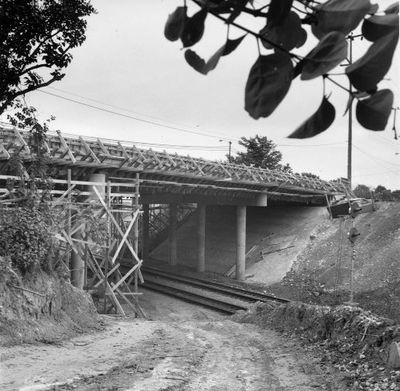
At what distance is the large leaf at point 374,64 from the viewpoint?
95 cm

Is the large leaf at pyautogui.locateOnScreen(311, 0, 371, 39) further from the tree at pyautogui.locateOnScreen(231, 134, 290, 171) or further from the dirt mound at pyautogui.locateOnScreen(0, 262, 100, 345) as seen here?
the tree at pyautogui.locateOnScreen(231, 134, 290, 171)

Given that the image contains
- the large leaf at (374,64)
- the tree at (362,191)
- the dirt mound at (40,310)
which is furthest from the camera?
the tree at (362,191)

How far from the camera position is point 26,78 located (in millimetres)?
7656

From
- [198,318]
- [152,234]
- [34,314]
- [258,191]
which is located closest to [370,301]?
[198,318]

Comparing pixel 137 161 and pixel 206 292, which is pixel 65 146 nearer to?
pixel 137 161

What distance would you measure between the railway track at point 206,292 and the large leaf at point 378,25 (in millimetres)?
20299

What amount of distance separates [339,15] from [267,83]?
205 mm

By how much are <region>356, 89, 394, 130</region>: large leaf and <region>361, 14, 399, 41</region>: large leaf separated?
0.13m

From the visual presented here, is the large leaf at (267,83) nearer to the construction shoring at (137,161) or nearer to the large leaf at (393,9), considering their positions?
the large leaf at (393,9)

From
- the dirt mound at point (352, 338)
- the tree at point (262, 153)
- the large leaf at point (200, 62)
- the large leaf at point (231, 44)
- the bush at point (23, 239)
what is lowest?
the dirt mound at point (352, 338)

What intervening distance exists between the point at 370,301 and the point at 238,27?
68.4ft

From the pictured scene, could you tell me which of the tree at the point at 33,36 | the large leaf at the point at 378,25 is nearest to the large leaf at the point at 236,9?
the large leaf at the point at 378,25

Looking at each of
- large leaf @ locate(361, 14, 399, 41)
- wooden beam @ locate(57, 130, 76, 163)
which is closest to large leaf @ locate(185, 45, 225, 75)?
large leaf @ locate(361, 14, 399, 41)

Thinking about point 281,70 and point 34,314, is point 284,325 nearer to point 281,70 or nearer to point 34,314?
point 34,314
